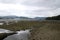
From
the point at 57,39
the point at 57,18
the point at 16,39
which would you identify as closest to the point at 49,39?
the point at 57,39

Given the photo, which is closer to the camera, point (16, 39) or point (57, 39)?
point (57, 39)

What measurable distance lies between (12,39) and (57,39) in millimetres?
6965

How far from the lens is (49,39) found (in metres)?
20.5

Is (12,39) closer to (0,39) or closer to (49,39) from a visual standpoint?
(0,39)

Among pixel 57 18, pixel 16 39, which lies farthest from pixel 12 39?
pixel 57 18

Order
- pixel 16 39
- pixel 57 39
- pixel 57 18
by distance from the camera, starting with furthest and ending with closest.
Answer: pixel 57 18 < pixel 16 39 < pixel 57 39

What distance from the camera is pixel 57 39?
19922 mm

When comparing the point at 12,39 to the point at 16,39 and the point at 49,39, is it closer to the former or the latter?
the point at 16,39

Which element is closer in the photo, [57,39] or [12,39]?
[57,39]

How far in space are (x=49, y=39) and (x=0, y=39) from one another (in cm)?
688

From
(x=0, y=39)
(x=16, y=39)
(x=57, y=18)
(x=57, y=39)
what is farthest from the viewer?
(x=57, y=18)

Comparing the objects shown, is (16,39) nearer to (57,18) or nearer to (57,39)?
(57,39)

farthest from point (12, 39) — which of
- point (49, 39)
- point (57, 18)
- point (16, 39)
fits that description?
point (57, 18)

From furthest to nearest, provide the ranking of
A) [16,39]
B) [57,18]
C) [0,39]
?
[57,18], [16,39], [0,39]
